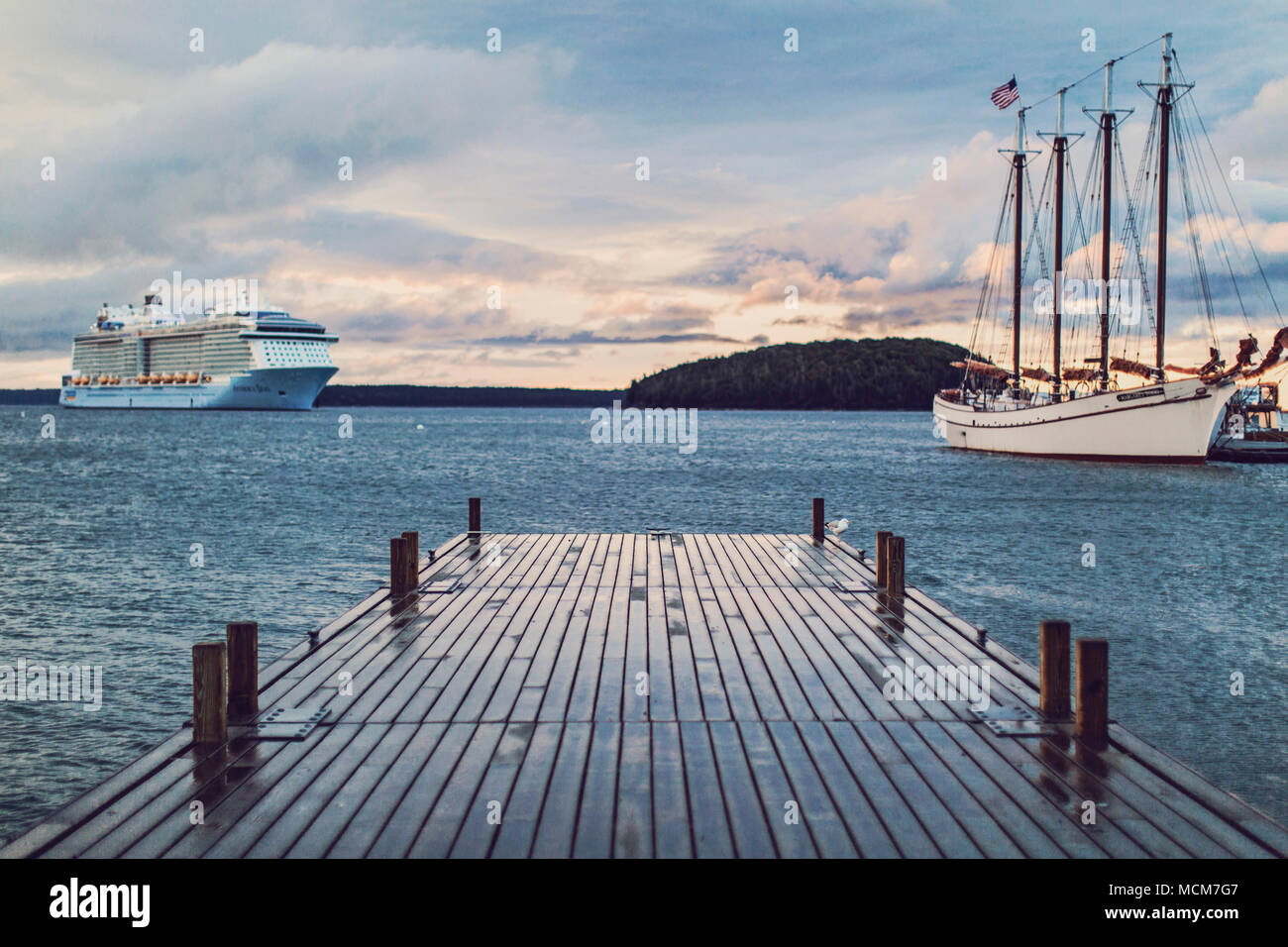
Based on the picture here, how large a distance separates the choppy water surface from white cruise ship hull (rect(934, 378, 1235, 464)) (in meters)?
1.35

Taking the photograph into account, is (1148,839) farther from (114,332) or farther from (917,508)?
(114,332)

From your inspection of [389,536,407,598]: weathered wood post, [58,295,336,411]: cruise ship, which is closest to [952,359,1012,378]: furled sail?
[389,536,407,598]: weathered wood post

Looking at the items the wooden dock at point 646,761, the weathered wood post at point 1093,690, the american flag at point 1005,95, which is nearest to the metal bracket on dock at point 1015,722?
the wooden dock at point 646,761

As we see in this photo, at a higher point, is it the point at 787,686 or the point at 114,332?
the point at 114,332

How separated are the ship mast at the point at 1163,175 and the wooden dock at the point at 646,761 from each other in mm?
39034

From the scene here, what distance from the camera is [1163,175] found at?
1620 inches

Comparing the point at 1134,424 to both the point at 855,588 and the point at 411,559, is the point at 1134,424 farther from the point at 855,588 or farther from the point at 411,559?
the point at 411,559

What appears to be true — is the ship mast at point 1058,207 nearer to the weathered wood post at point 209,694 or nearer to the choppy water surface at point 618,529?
the choppy water surface at point 618,529

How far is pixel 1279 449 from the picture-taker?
51.8 m

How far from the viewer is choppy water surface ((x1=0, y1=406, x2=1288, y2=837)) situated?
952 cm

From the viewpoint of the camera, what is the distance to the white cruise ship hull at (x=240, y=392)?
109 meters

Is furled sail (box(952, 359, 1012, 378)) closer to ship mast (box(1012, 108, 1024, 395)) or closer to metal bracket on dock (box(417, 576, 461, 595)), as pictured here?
ship mast (box(1012, 108, 1024, 395))
